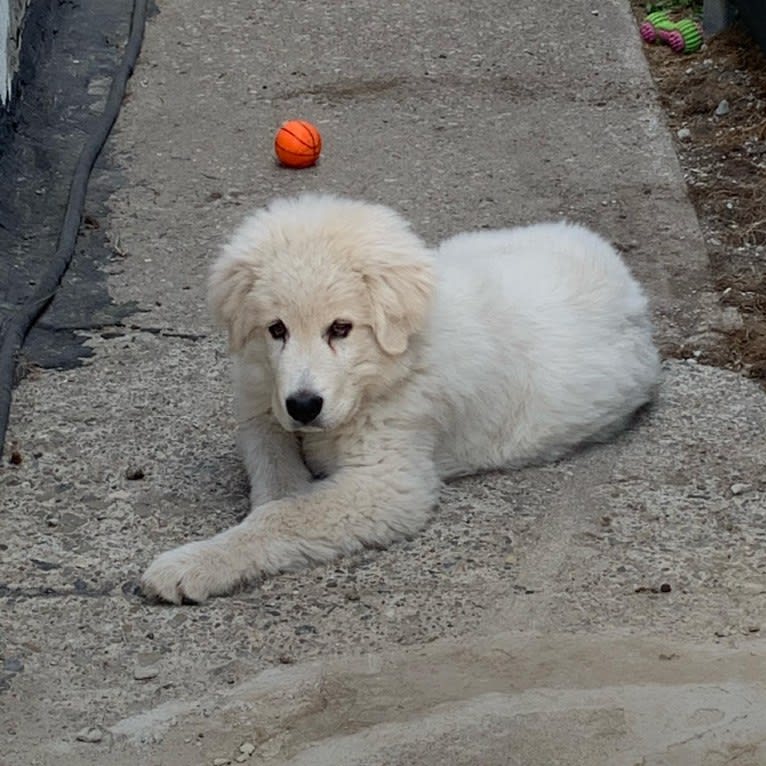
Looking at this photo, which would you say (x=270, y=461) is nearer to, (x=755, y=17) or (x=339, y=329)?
(x=339, y=329)

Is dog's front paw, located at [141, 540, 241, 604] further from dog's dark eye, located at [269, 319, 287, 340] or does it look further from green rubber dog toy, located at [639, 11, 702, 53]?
green rubber dog toy, located at [639, 11, 702, 53]

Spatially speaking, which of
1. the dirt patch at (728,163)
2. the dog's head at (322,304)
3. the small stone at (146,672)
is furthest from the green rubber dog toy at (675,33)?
the small stone at (146,672)

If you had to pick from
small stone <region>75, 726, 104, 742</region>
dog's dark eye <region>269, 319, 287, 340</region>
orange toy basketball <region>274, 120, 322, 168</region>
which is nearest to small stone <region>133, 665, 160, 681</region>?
small stone <region>75, 726, 104, 742</region>

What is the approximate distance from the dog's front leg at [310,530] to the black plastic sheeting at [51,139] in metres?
1.16

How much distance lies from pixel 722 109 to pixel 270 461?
4365 millimetres

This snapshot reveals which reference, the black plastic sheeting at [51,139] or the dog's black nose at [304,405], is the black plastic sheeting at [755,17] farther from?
the dog's black nose at [304,405]

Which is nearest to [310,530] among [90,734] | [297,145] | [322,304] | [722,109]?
[322,304]

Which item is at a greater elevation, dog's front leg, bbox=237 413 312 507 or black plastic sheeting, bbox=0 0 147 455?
black plastic sheeting, bbox=0 0 147 455

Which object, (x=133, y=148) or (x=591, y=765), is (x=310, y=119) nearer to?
(x=133, y=148)

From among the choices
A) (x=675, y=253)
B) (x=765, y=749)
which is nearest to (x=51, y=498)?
(x=765, y=749)

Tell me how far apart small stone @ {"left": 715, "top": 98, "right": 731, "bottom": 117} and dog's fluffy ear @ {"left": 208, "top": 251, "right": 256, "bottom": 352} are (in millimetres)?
4311

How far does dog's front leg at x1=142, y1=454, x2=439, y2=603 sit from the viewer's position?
14.7ft

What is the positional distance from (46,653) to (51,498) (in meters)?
0.90

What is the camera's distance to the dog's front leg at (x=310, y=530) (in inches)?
177
